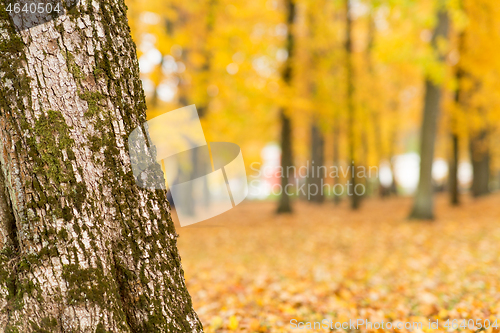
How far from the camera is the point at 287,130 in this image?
1153 cm

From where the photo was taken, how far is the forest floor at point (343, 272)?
323cm

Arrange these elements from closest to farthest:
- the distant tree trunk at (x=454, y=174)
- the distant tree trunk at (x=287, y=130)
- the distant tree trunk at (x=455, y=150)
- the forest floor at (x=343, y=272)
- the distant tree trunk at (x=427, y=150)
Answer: the forest floor at (x=343, y=272)
the distant tree trunk at (x=427, y=150)
the distant tree trunk at (x=287, y=130)
the distant tree trunk at (x=455, y=150)
the distant tree trunk at (x=454, y=174)

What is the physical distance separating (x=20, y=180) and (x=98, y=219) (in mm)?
402

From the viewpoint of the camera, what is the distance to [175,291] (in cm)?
180

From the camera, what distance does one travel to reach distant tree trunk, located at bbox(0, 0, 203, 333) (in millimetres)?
1588

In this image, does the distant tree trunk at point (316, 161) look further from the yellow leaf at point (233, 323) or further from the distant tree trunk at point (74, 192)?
the distant tree trunk at point (74, 192)

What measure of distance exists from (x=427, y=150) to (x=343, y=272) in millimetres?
5978

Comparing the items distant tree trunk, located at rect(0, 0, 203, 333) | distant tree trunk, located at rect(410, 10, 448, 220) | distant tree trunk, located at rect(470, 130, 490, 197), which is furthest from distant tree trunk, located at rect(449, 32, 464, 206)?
distant tree trunk, located at rect(0, 0, 203, 333)

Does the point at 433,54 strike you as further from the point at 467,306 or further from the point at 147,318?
the point at 147,318

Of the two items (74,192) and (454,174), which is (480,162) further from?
(74,192)

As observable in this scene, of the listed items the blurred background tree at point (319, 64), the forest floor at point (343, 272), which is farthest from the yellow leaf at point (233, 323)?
the blurred background tree at point (319, 64)

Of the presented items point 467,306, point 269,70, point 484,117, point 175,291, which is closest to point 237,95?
point 269,70

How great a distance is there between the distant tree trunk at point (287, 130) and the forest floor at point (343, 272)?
163 cm

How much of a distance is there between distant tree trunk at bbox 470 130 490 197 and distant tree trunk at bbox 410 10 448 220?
20.0 ft
